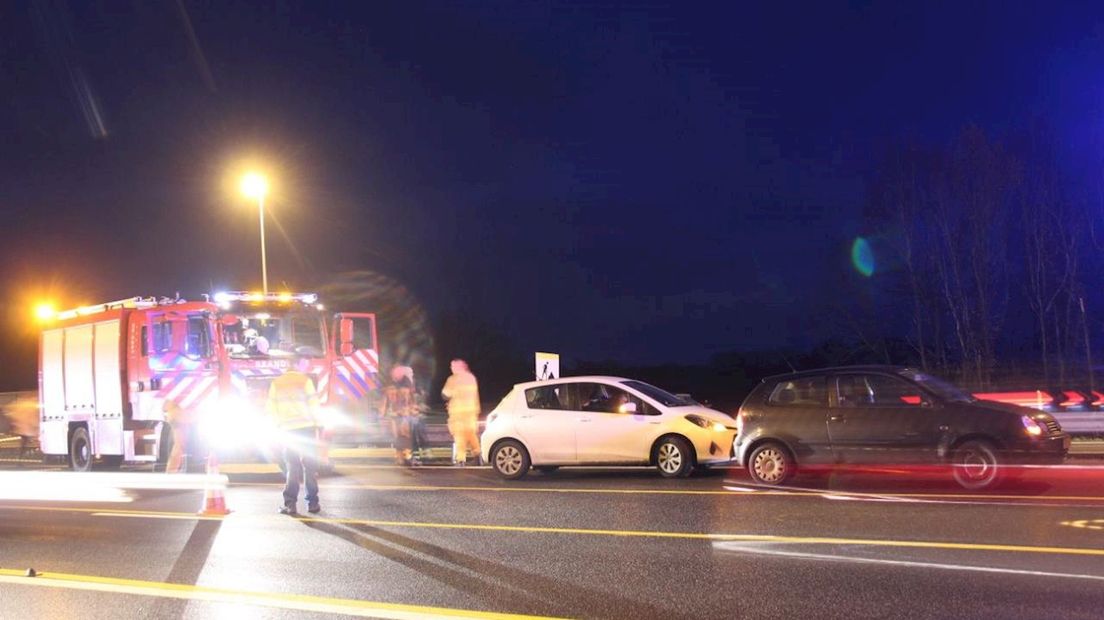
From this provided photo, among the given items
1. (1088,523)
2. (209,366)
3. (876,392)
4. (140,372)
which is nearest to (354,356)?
(209,366)

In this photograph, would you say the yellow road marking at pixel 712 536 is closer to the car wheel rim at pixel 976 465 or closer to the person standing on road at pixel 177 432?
the car wheel rim at pixel 976 465

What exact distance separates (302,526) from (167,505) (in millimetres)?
3466

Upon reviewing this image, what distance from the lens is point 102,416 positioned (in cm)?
1867

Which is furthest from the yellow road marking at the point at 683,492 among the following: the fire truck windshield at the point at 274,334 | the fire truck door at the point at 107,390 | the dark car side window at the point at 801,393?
the fire truck door at the point at 107,390

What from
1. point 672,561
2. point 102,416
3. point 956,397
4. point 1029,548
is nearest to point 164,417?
point 102,416

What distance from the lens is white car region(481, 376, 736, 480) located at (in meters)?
14.2

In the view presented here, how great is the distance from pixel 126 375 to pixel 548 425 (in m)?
8.37

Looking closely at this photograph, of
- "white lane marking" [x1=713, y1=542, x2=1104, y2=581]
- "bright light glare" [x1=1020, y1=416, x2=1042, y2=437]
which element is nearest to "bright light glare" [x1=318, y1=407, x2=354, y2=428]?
"white lane marking" [x1=713, y1=542, x2=1104, y2=581]

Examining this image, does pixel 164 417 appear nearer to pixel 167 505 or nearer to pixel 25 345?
pixel 167 505

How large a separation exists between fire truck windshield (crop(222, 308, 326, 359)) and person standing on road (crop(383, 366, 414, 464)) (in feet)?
5.38

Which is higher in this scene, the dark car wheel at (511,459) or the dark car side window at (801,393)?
the dark car side window at (801,393)

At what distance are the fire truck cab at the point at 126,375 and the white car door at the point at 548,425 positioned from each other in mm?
5399

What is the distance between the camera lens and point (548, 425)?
585 inches

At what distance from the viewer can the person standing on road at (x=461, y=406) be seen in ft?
56.2
